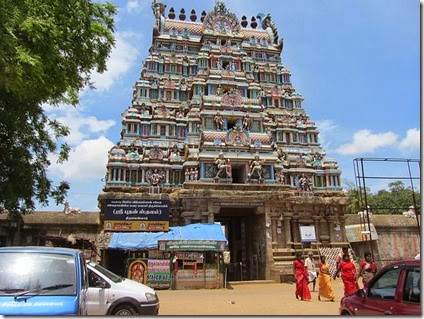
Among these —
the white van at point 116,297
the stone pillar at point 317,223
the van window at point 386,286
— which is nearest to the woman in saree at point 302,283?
the white van at point 116,297

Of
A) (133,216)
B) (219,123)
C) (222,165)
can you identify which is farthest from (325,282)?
(219,123)

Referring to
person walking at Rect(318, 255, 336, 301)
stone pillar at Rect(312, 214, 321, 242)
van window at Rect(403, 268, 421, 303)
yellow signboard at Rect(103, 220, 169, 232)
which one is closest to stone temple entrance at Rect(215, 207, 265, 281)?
stone pillar at Rect(312, 214, 321, 242)

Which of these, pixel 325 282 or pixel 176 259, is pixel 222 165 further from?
pixel 325 282

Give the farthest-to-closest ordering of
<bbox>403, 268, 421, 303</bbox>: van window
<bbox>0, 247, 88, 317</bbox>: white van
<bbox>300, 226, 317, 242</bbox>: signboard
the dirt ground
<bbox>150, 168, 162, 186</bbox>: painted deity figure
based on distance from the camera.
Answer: <bbox>150, 168, 162, 186</bbox>: painted deity figure, <bbox>300, 226, 317, 242</bbox>: signboard, the dirt ground, <bbox>403, 268, 421, 303</bbox>: van window, <bbox>0, 247, 88, 317</bbox>: white van

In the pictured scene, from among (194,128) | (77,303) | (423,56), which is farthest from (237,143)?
(77,303)

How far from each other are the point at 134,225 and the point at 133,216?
48 cm

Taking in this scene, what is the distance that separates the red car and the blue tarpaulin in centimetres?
1209

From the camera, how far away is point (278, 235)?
73.2 feet

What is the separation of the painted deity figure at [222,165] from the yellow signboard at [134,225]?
16.6 ft

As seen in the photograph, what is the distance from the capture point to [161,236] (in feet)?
60.0

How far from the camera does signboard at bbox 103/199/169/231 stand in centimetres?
1958

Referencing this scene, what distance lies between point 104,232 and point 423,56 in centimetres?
1739

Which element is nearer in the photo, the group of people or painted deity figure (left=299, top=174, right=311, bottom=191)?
the group of people

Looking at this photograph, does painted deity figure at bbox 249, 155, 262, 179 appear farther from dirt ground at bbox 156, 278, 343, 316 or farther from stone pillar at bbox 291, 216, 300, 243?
dirt ground at bbox 156, 278, 343, 316
